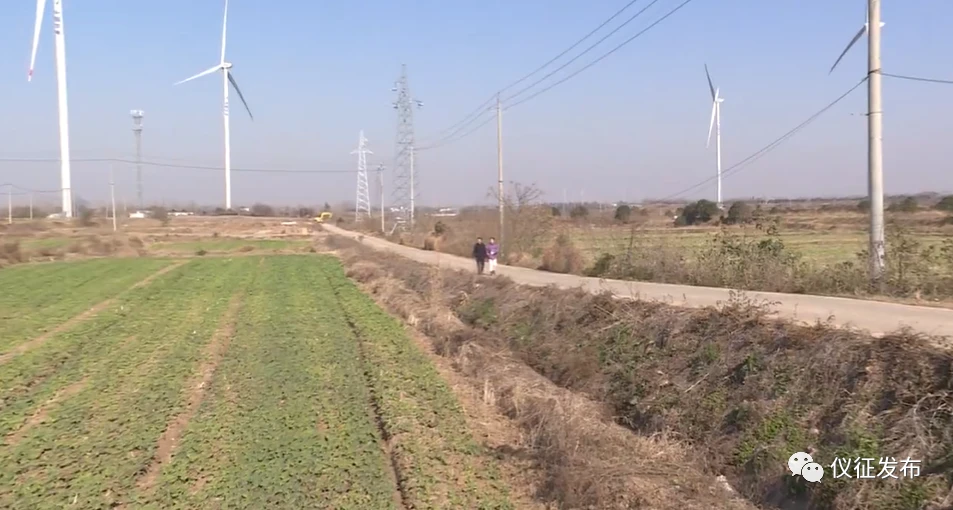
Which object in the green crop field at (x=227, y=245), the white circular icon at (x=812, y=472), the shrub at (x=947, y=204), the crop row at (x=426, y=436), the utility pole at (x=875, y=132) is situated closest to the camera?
the white circular icon at (x=812, y=472)

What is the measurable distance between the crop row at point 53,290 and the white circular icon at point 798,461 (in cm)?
1737

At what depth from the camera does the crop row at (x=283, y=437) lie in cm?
832

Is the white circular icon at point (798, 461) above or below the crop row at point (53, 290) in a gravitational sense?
above

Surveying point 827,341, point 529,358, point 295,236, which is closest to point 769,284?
point 529,358

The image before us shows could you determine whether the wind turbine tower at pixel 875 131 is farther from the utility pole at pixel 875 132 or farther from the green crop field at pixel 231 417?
the green crop field at pixel 231 417

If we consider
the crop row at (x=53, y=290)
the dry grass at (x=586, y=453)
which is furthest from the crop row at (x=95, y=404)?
the dry grass at (x=586, y=453)

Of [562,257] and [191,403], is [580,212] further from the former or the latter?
[191,403]

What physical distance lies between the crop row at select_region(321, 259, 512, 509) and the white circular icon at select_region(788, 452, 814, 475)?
2.97 m

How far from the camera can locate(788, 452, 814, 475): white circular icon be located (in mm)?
8547

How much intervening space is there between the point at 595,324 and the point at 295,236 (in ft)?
273

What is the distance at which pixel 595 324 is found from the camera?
1698 cm

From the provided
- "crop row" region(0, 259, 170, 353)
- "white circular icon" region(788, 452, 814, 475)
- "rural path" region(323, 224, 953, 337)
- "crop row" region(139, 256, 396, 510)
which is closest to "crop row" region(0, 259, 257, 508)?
"crop row" region(139, 256, 396, 510)

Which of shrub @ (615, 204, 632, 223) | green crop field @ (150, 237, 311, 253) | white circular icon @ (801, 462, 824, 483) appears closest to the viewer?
white circular icon @ (801, 462, 824, 483)

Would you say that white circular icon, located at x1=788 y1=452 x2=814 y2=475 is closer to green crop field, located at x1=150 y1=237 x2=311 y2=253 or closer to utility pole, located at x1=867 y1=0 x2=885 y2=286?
utility pole, located at x1=867 y1=0 x2=885 y2=286
